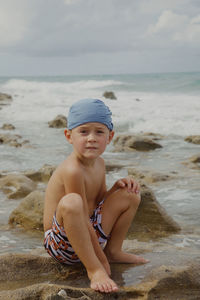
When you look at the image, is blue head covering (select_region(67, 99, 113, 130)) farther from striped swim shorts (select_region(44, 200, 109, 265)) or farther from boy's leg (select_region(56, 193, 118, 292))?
striped swim shorts (select_region(44, 200, 109, 265))

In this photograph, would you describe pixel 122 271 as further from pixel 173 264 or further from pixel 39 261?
pixel 39 261

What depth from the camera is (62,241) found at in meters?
2.89

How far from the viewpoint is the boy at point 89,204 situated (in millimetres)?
2689

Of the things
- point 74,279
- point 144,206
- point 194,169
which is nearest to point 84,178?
point 74,279

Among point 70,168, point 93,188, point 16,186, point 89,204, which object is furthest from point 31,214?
point 70,168

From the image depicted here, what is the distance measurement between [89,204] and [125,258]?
1.67ft

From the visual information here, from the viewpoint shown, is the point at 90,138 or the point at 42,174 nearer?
the point at 90,138

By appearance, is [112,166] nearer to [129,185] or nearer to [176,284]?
[129,185]

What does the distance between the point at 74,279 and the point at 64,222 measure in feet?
1.51

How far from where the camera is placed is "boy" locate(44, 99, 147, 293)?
269 centimetres

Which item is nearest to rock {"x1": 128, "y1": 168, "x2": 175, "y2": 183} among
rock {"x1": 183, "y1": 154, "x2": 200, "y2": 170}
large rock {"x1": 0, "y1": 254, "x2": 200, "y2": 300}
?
rock {"x1": 183, "y1": 154, "x2": 200, "y2": 170}

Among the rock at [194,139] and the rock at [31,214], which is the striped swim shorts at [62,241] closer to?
the rock at [31,214]

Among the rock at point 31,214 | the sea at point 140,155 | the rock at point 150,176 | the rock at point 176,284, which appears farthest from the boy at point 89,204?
the rock at point 150,176

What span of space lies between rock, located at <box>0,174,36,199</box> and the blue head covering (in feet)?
11.4
